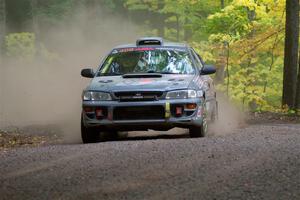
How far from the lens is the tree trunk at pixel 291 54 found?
18.2m

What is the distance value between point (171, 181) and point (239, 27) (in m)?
17.9

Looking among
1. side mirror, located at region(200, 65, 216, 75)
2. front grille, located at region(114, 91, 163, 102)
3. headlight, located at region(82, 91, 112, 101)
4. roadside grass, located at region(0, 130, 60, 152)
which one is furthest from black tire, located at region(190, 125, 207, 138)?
roadside grass, located at region(0, 130, 60, 152)

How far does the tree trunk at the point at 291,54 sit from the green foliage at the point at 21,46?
81.4ft

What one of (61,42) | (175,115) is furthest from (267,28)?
(61,42)

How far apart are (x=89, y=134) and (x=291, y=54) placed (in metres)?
9.24

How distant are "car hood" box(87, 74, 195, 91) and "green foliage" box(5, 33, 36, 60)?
3047 centimetres

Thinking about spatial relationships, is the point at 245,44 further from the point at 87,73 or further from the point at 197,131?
the point at 197,131

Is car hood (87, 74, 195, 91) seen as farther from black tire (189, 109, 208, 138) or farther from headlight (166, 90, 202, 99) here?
black tire (189, 109, 208, 138)

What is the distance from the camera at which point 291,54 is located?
18.5 metres

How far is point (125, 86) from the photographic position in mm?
10695

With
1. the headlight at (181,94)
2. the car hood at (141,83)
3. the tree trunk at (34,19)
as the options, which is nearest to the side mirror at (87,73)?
the car hood at (141,83)

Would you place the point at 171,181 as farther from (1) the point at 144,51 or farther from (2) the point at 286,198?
(1) the point at 144,51

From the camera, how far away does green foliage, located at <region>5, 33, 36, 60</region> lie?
40.8 metres

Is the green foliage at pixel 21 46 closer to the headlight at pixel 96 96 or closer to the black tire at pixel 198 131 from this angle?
the headlight at pixel 96 96
